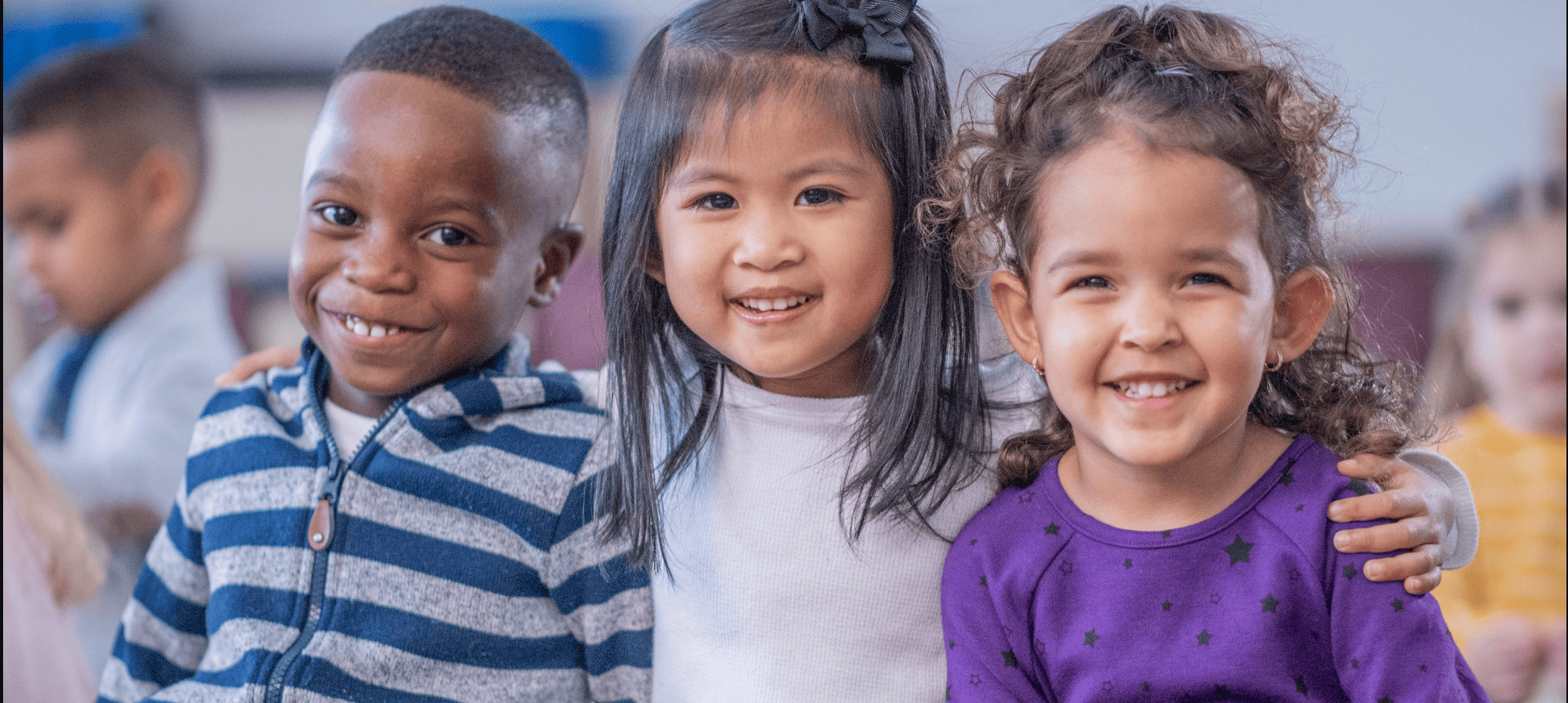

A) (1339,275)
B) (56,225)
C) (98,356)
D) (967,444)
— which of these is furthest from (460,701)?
(56,225)

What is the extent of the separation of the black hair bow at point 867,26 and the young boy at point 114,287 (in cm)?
155

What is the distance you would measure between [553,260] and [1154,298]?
685 millimetres

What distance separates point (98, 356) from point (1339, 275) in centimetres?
220

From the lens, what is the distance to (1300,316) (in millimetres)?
1001

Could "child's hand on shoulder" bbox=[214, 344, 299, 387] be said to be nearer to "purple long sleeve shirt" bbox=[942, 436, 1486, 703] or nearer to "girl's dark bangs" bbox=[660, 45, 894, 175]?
"girl's dark bangs" bbox=[660, 45, 894, 175]

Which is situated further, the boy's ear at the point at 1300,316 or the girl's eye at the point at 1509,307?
the girl's eye at the point at 1509,307

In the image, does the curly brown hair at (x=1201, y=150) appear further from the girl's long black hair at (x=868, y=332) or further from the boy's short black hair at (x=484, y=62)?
the boy's short black hair at (x=484, y=62)

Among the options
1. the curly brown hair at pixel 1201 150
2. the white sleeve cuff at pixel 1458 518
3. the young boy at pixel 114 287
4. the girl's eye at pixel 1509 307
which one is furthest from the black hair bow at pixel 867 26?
the young boy at pixel 114 287

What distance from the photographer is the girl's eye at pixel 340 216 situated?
1180 mm

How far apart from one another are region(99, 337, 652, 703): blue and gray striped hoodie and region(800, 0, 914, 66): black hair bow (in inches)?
19.5

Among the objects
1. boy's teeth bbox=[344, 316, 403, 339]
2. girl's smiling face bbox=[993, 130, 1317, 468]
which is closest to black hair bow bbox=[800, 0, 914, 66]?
girl's smiling face bbox=[993, 130, 1317, 468]

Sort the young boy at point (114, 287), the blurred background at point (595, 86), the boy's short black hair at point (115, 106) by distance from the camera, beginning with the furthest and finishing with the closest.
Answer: the blurred background at point (595, 86) → the boy's short black hair at point (115, 106) → the young boy at point (114, 287)

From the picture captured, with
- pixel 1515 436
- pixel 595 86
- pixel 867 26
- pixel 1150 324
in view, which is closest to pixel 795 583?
pixel 1150 324

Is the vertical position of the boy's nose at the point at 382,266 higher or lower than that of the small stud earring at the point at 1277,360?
higher
